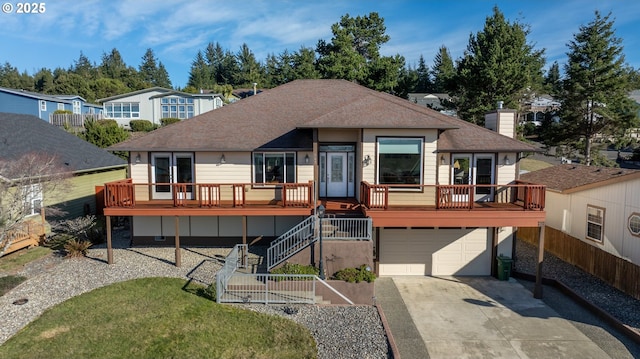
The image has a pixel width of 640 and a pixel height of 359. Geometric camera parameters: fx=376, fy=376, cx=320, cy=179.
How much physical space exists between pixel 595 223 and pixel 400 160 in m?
8.97

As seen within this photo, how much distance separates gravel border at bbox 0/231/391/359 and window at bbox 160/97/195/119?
1172 inches

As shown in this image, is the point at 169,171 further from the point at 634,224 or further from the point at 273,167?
the point at 634,224

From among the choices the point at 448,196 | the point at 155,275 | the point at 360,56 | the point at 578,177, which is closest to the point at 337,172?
the point at 448,196

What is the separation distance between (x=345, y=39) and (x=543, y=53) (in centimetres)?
1869

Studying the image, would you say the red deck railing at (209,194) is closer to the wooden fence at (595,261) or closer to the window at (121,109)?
the wooden fence at (595,261)

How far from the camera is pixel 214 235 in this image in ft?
54.1

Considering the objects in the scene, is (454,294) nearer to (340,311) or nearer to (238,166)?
(340,311)

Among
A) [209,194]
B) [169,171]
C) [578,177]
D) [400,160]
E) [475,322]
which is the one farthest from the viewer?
[578,177]

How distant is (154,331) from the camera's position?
976cm

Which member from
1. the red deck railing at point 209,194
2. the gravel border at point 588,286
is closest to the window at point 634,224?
the gravel border at point 588,286

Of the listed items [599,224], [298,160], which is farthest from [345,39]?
[599,224]

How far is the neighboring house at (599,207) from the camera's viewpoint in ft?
44.8

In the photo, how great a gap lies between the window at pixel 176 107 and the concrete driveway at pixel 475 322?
35.9 metres

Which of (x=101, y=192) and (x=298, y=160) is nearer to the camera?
(x=298, y=160)
